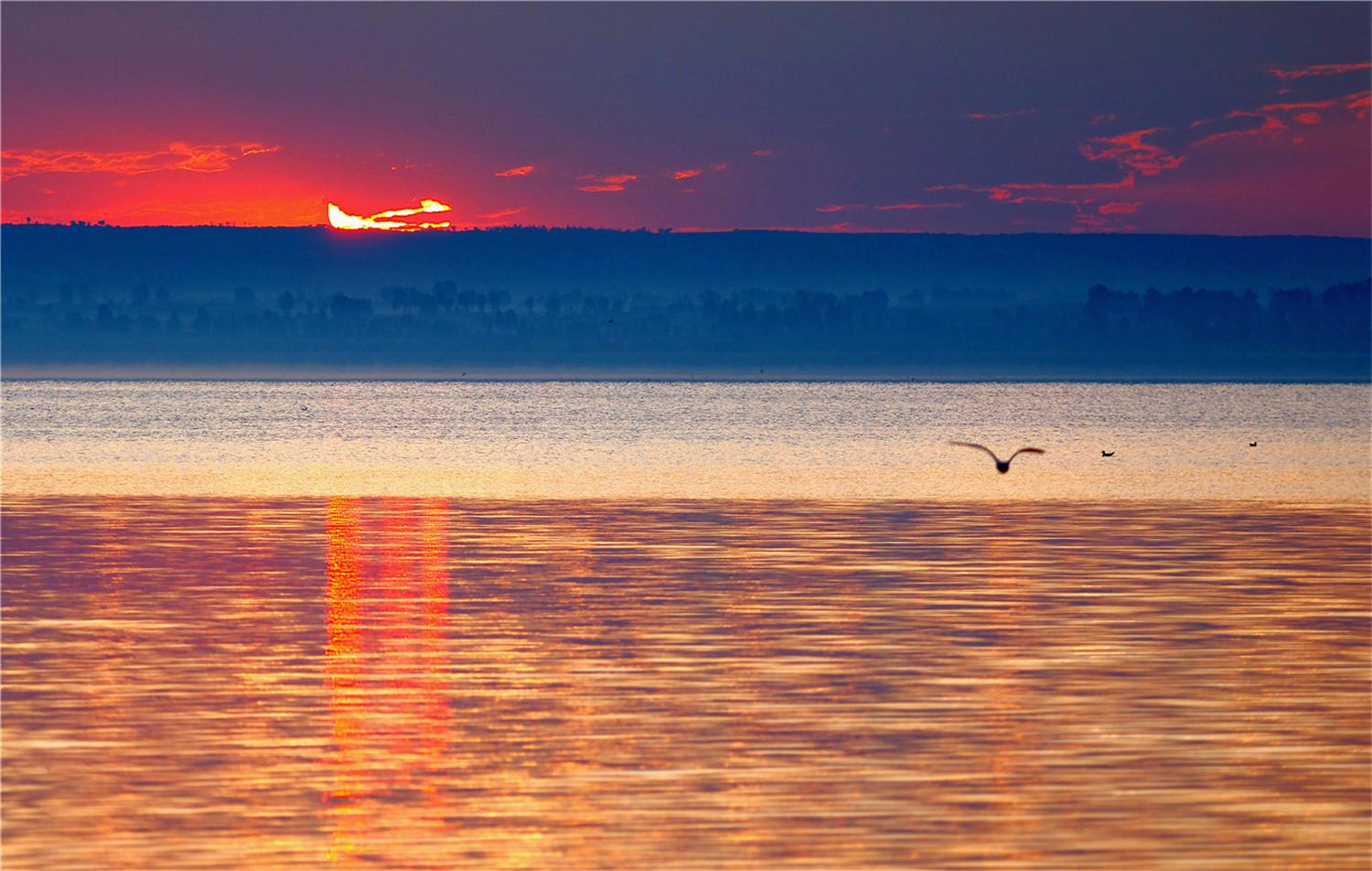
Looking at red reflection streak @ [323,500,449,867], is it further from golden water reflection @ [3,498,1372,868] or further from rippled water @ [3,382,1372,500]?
rippled water @ [3,382,1372,500]

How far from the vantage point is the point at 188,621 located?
18.5 meters

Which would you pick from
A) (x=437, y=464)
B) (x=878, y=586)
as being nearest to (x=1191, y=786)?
(x=878, y=586)

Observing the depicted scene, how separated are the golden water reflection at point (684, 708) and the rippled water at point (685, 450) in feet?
52.0

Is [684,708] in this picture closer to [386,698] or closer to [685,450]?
[386,698]

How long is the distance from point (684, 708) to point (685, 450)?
1924 inches

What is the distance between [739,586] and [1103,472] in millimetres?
30719

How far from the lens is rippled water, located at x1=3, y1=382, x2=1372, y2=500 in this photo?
41469 mm

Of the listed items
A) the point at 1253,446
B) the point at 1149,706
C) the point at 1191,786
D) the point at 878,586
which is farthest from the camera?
the point at 1253,446

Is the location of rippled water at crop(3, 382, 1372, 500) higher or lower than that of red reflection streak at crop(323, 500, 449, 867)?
higher

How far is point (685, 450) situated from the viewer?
6309 centimetres

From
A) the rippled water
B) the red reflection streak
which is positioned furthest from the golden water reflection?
the rippled water

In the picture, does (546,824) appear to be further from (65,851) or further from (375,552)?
(375,552)

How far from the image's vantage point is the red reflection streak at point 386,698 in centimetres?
1107

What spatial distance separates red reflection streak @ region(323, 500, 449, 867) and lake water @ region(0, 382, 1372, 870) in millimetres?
48
